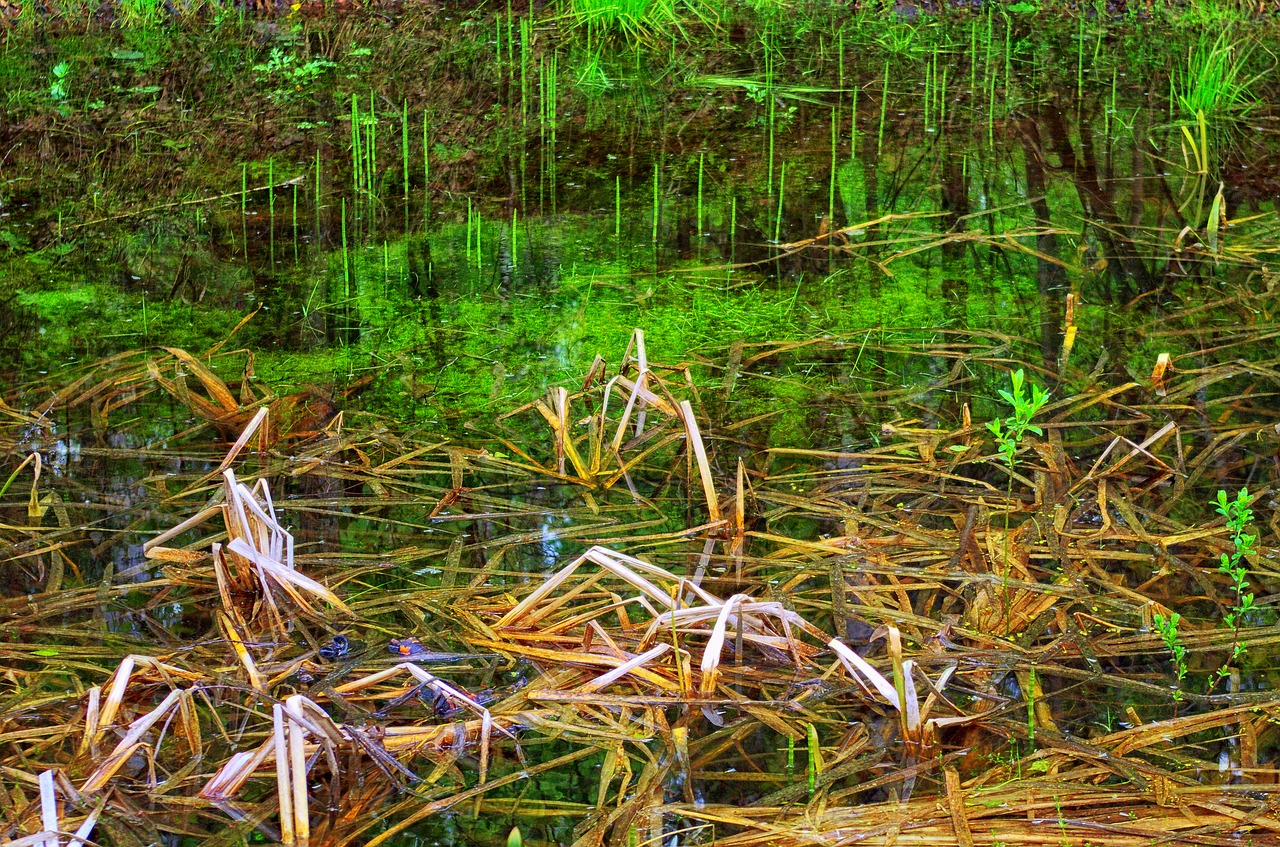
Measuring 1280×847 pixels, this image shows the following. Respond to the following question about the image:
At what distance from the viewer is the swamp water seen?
4.88 feet

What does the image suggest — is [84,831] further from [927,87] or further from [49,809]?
[927,87]

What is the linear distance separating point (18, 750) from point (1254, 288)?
2.61m

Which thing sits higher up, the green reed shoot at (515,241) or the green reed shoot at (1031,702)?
the green reed shoot at (515,241)

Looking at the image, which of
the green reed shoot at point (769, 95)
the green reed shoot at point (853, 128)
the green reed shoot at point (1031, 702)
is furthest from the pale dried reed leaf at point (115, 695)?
the green reed shoot at point (853, 128)

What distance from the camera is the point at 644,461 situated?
7.38 feet

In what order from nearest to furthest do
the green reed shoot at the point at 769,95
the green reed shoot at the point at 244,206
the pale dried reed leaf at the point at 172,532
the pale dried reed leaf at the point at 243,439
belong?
1. the pale dried reed leaf at the point at 172,532
2. the pale dried reed leaf at the point at 243,439
3. the green reed shoot at the point at 244,206
4. the green reed shoot at the point at 769,95

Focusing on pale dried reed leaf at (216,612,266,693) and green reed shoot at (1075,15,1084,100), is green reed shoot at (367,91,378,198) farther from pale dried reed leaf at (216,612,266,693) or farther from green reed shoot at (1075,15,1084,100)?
green reed shoot at (1075,15,1084,100)

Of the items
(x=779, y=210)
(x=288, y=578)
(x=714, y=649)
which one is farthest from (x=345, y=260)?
(x=714, y=649)

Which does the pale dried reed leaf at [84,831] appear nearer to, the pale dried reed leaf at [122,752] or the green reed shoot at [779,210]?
the pale dried reed leaf at [122,752]

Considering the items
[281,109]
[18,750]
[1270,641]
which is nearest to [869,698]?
[1270,641]

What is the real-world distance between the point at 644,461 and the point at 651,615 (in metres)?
0.49

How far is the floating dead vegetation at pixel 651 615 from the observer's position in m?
1.44

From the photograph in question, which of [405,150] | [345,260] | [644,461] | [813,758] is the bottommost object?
[813,758]

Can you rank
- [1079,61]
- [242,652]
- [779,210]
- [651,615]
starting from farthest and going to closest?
1. [1079,61]
2. [779,210]
3. [651,615]
4. [242,652]
